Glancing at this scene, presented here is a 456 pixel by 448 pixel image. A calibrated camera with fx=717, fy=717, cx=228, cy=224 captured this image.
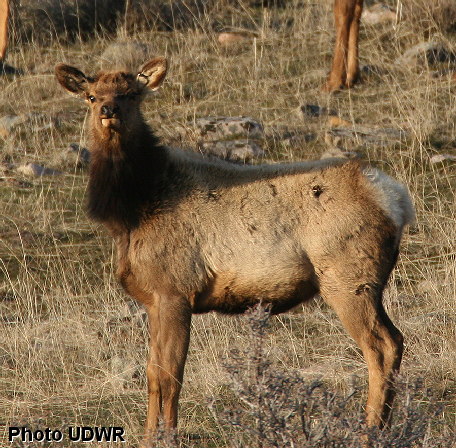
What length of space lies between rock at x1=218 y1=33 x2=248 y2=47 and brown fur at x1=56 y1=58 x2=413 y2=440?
8835mm

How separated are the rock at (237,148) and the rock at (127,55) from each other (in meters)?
3.41

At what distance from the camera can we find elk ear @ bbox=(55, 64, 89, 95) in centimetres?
583

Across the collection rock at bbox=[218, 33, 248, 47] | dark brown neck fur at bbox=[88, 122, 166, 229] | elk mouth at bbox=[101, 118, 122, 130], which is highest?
elk mouth at bbox=[101, 118, 122, 130]

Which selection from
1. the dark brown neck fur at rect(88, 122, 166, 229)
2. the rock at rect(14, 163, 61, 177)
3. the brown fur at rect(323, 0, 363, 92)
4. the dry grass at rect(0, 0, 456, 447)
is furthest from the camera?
the brown fur at rect(323, 0, 363, 92)

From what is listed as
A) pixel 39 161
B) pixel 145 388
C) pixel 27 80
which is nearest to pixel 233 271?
pixel 145 388

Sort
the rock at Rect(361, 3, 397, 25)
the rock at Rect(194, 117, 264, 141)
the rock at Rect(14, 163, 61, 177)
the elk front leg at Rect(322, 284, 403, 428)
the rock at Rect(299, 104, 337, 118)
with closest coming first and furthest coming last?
the elk front leg at Rect(322, 284, 403, 428)
the rock at Rect(14, 163, 61, 177)
the rock at Rect(194, 117, 264, 141)
the rock at Rect(299, 104, 337, 118)
the rock at Rect(361, 3, 397, 25)

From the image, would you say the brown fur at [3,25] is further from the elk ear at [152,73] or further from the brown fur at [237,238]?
the brown fur at [237,238]

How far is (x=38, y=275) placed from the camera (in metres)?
8.44

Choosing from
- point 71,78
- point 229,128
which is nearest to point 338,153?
point 229,128

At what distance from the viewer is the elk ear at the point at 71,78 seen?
583 centimetres

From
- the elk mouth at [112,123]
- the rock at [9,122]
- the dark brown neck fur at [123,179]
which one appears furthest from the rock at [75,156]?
the elk mouth at [112,123]

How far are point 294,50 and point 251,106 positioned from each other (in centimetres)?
259

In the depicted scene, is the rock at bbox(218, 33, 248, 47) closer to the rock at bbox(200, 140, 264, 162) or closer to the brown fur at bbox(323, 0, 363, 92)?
the brown fur at bbox(323, 0, 363, 92)

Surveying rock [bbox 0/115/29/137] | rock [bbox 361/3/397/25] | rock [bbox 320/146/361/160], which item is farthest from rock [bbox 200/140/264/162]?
rock [bbox 361/3/397/25]
